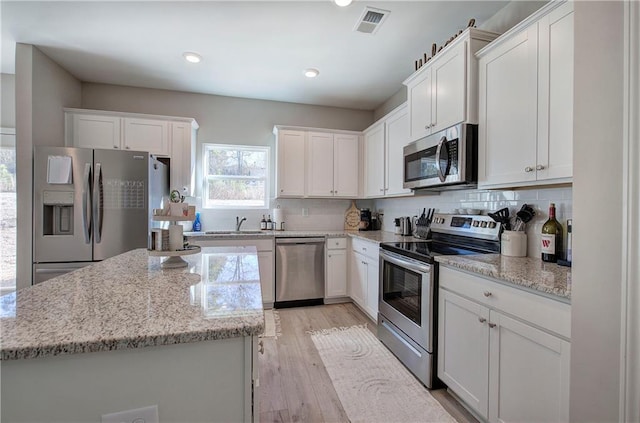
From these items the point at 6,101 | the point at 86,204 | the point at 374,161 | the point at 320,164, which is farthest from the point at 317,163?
the point at 6,101

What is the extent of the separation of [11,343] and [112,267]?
35.2 inches

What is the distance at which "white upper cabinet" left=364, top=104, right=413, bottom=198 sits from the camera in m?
3.03

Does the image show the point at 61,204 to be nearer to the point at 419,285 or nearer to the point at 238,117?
the point at 238,117

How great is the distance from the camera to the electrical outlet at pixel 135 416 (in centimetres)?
73

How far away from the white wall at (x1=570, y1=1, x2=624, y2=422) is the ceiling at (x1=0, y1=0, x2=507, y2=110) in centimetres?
170

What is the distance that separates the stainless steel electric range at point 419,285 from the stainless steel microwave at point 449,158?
1.38 feet

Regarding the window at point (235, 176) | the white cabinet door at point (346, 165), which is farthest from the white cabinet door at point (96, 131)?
the white cabinet door at point (346, 165)

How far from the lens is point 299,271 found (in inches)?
139

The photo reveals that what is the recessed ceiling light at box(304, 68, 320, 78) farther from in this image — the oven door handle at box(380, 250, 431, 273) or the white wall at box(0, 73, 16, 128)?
the white wall at box(0, 73, 16, 128)

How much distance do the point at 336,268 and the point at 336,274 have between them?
A: 0.07 metres

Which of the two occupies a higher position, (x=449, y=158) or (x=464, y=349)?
(x=449, y=158)

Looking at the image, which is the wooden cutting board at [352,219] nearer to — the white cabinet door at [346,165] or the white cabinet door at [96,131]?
the white cabinet door at [346,165]

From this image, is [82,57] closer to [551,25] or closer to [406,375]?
[551,25]

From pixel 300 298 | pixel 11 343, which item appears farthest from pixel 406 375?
pixel 11 343
